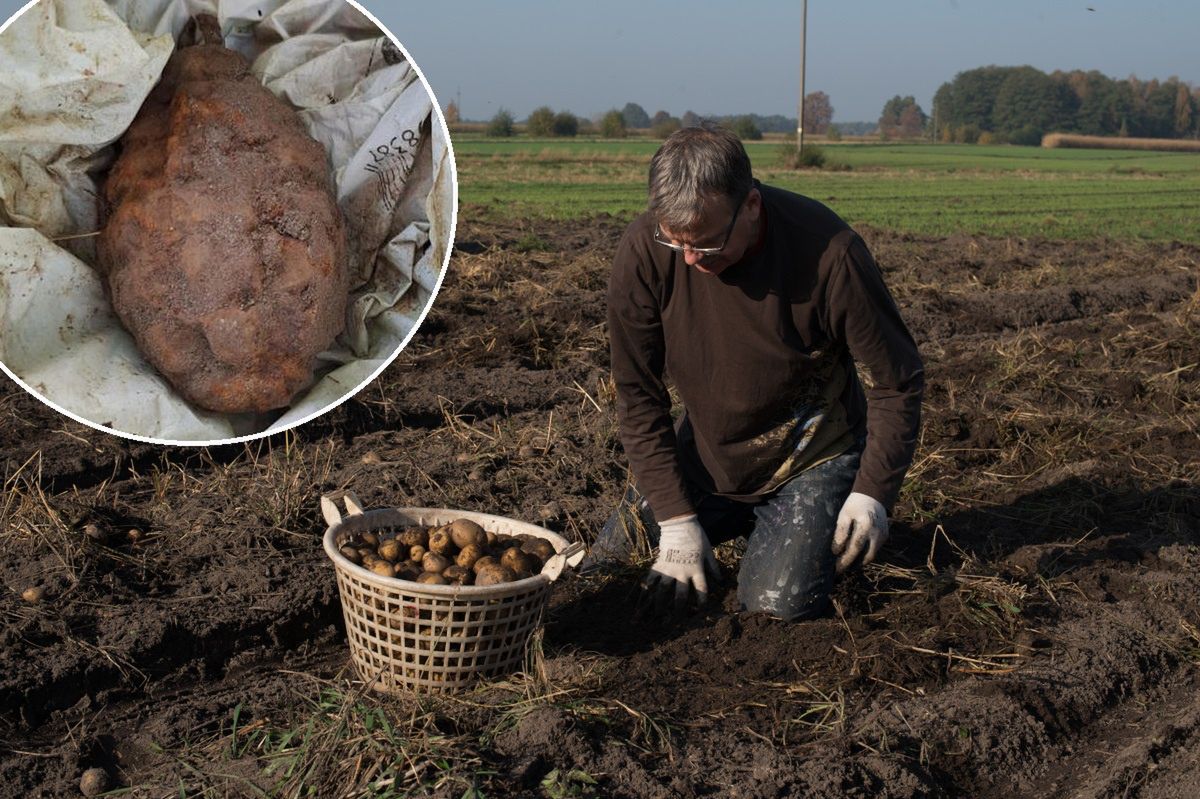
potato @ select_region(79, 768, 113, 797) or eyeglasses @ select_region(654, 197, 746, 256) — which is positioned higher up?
eyeglasses @ select_region(654, 197, 746, 256)

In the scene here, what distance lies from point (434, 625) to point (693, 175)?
1.35 m

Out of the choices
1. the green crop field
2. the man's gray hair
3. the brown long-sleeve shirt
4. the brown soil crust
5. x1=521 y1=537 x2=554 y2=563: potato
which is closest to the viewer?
the brown soil crust

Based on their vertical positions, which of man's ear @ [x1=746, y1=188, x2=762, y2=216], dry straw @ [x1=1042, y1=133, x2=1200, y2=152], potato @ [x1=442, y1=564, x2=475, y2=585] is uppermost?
man's ear @ [x1=746, y1=188, x2=762, y2=216]

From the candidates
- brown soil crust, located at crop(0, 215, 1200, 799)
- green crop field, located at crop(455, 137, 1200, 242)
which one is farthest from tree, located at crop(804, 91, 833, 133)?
brown soil crust, located at crop(0, 215, 1200, 799)

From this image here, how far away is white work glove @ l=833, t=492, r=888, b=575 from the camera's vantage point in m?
3.65

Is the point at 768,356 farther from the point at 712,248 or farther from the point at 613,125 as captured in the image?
the point at 613,125

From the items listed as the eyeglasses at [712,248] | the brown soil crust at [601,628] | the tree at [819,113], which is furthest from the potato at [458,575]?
the tree at [819,113]

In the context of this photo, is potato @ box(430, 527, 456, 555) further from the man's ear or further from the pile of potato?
the man's ear

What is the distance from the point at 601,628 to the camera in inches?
148

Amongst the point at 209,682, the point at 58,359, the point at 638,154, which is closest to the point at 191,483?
the point at 209,682

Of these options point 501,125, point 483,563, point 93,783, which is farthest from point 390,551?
point 501,125

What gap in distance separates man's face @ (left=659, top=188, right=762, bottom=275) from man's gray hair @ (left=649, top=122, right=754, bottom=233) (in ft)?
0.07

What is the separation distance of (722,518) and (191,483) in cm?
211

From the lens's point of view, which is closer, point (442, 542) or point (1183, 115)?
point (442, 542)
